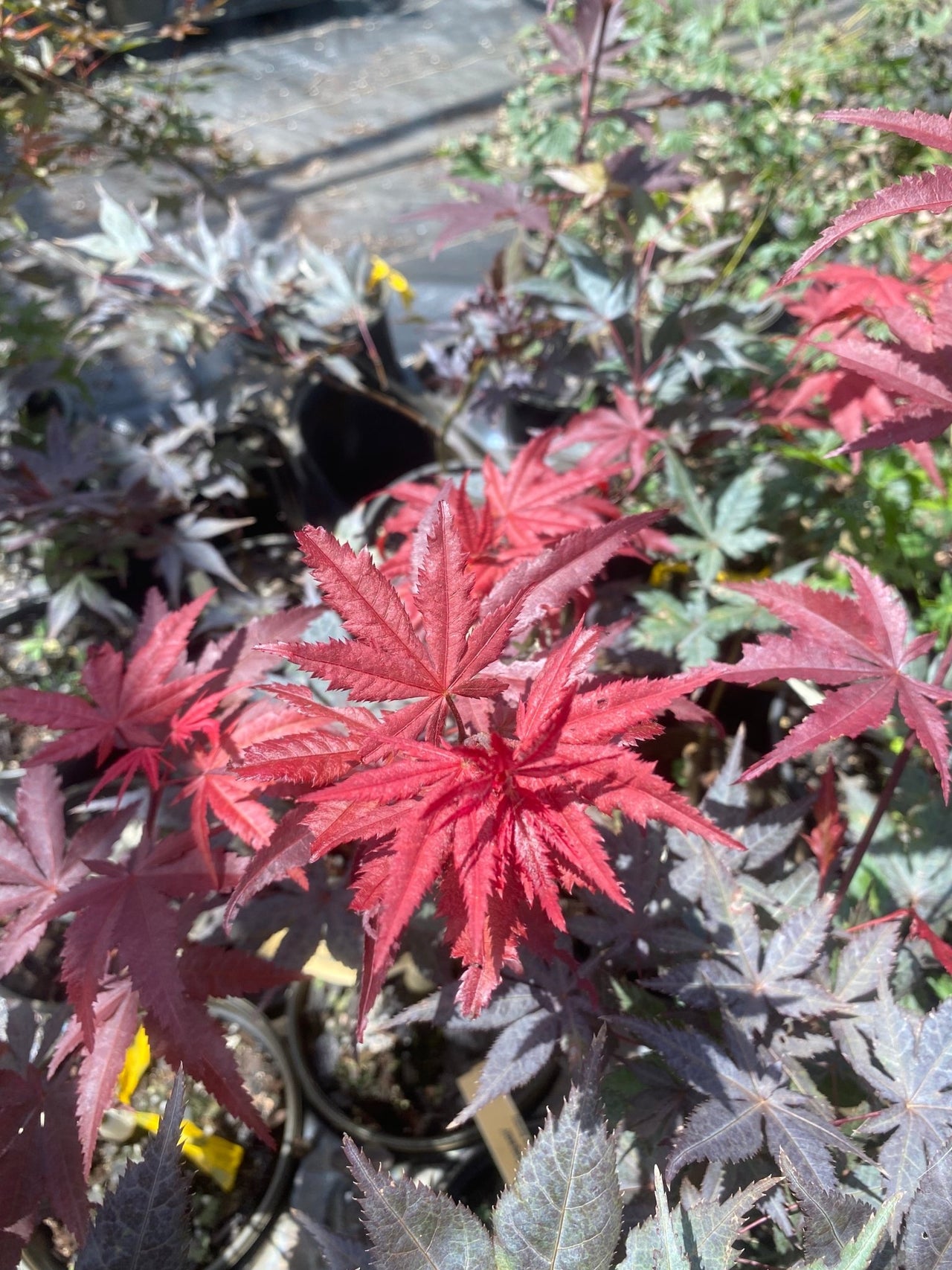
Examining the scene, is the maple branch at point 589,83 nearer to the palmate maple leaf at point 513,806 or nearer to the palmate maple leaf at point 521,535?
the palmate maple leaf at point 521,535

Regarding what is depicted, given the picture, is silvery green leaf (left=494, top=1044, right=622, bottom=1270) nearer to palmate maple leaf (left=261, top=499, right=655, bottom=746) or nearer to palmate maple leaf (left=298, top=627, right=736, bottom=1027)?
palmate maple leaf (left=298, top=627, right=736, bottom=1027)

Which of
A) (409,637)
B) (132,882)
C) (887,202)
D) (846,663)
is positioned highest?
(887,202)

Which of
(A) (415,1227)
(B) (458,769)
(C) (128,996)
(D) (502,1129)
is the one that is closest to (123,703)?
(C) (128,996)

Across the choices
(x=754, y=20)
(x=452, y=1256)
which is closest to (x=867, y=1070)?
(x=452, y=1256)

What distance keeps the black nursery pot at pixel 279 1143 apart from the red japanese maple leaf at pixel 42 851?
280 mm

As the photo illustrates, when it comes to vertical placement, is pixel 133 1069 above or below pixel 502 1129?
below

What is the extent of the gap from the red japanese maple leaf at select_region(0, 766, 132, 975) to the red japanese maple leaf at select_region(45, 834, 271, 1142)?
0.07 meters

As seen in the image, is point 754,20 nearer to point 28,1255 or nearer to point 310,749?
point 310,749

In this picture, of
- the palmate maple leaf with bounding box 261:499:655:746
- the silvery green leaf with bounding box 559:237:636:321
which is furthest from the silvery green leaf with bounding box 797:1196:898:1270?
the silvery green leaf with bounding box 559:237:636:321

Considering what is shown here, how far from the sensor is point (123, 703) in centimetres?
80

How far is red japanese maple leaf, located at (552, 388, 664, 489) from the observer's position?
3.84 feet

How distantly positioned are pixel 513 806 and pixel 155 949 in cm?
Result: 35

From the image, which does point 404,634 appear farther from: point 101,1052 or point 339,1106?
point 339,1106

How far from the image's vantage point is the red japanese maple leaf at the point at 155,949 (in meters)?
0.66
